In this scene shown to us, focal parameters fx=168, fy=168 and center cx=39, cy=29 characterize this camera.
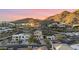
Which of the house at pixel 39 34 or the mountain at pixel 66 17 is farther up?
the mountain at pixel 66 17

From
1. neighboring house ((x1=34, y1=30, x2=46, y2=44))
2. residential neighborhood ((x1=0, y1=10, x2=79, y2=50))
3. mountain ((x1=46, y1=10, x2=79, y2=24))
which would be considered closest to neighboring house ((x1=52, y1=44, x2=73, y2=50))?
residential neighborhood ((x1=0, y1=10, x2=79, y2=50))

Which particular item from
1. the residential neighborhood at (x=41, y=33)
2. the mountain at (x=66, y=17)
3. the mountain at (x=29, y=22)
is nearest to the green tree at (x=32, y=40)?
the residential neighborhood at (x=41, y=33)

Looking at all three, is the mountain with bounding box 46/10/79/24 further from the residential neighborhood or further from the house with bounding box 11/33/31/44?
the house with bounding box 11/33/31/44

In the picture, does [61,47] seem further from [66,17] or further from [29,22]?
[29,22]

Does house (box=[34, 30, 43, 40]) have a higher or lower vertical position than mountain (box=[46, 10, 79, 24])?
lower

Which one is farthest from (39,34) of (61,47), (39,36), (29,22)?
(61,47)

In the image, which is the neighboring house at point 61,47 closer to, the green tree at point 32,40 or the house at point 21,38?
the green tree at point 32,40

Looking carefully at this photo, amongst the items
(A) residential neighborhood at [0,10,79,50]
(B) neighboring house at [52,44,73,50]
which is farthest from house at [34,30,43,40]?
(B) neighboring house at [52,44,73,50]

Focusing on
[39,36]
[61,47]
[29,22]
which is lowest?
[61,47]

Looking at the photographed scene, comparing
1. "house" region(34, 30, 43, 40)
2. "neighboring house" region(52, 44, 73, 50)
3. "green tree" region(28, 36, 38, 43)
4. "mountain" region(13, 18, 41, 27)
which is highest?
"mountain" region(13, 18, 41, 27)
